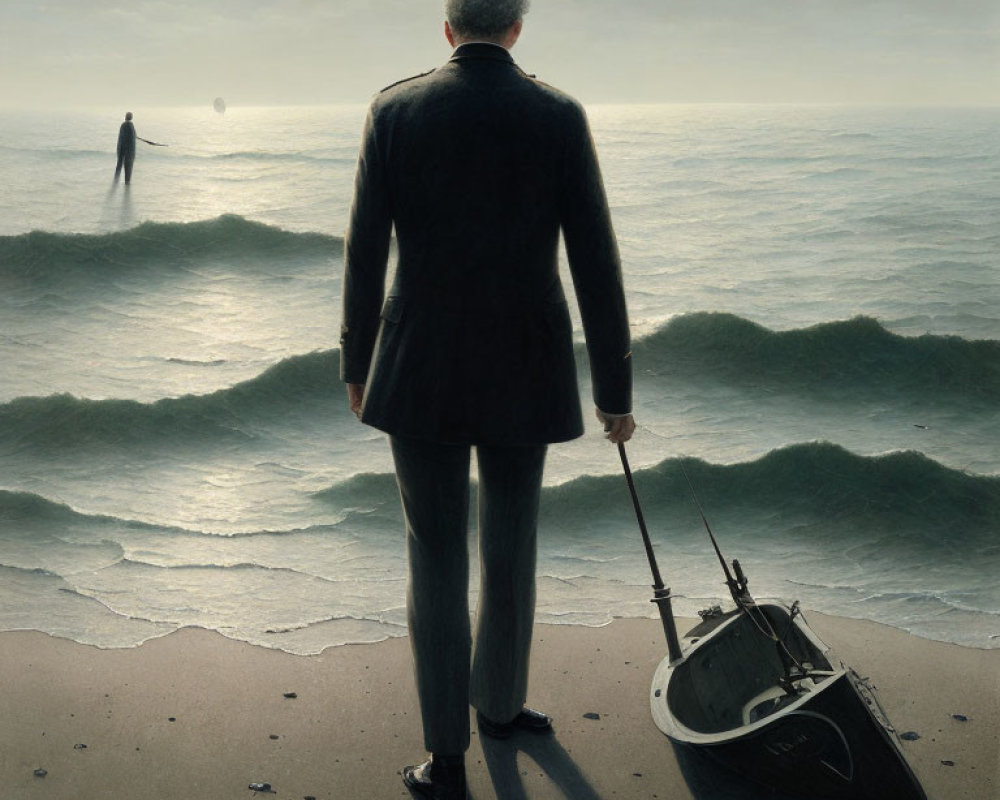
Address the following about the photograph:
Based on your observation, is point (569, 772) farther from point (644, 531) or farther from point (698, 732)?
point (644, 531)

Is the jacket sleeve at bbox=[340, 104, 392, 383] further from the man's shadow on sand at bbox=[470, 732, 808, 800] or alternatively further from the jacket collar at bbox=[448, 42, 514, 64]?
A: the man's shadow on sand at bbox=[470, 732, 808, 800]

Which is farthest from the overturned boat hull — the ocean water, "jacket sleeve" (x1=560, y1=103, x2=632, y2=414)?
the ocean water

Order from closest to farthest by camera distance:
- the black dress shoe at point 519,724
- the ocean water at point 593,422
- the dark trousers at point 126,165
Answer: the black dress shoe at point 519,724
the ocean water at point 593,422
the dark trousers at point 126,165

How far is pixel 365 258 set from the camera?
1.99 meters

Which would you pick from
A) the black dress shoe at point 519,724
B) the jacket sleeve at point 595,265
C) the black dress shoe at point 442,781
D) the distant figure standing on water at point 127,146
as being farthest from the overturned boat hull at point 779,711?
the distant figure standing on water at point 127,146

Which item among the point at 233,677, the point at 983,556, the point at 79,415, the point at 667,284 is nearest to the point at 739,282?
the point at 667,284

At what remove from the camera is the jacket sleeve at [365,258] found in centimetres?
193

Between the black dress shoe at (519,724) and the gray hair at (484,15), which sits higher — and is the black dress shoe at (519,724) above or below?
below

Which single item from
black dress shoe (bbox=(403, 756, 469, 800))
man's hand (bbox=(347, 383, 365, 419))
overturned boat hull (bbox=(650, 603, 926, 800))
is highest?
man's hand (bbox=(347, 383, 365, 419))

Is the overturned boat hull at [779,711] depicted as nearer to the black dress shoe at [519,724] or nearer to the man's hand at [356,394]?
the black dress shoe at [519,724]

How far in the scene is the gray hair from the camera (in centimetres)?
187

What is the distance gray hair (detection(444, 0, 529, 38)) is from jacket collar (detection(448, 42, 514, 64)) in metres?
0.02

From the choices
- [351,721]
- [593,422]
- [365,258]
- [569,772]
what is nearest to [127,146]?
[593,422]

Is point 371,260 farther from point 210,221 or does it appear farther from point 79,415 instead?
point 210,221
